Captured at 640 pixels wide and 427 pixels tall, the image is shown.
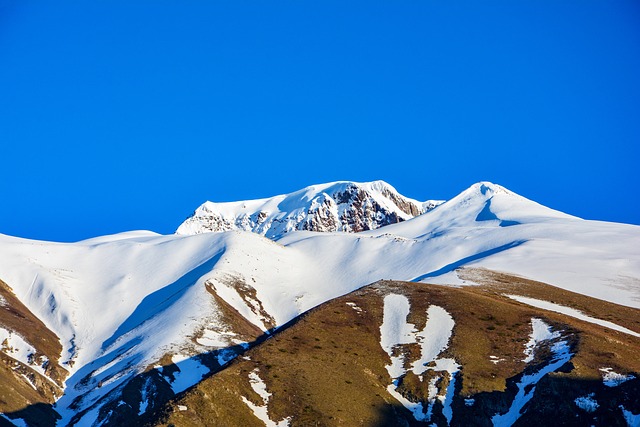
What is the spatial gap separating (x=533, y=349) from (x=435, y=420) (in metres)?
20.3

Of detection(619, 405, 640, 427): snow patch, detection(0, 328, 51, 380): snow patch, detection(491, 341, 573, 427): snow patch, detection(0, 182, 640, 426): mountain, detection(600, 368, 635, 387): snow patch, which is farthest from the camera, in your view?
detection(0, 328, 51, 380): snow patch

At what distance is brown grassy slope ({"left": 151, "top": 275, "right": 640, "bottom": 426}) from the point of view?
85.8 m

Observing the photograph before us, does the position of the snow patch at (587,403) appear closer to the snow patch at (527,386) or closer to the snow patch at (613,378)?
the snow patch at (613,378)

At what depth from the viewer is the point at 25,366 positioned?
13875cm

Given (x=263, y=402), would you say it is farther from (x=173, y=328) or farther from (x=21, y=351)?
(x=21, y=351)

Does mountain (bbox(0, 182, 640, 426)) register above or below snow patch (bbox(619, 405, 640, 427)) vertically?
above

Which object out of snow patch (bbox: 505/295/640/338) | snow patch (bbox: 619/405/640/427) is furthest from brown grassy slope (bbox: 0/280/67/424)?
snow patch (bbox: 505/295/640/338)

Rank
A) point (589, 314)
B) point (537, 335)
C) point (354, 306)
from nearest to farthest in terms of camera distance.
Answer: point (537, 335) < point (354, 306) < point (589, 314)

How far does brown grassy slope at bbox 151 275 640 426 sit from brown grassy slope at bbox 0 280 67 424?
1639 inches

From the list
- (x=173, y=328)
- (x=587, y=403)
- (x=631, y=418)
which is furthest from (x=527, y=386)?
(x=173, y=328)

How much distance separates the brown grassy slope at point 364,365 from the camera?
281 feet

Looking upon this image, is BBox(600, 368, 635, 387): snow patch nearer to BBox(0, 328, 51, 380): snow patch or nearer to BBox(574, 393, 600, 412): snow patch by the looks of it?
BBox(574, 393, 600, 412): snow patch

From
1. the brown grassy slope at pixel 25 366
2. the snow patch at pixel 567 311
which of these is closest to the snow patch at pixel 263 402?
the brown grassy slope at pixel 25 366

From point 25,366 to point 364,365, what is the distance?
69.3m
